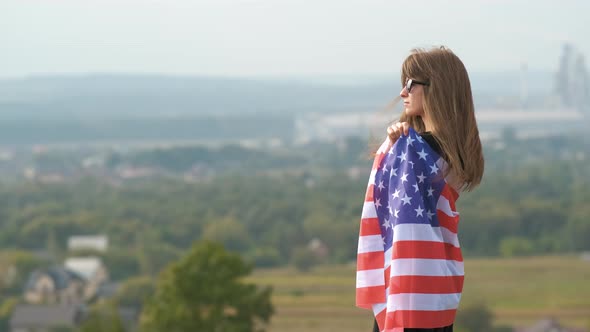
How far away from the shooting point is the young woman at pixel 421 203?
2617 mm

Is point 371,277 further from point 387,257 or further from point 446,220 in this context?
point 446,220

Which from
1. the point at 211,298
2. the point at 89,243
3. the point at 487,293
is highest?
the point at 211,298

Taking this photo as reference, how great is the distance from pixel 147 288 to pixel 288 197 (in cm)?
2918

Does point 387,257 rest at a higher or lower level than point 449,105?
lower

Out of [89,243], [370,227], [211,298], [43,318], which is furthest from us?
[89,243]

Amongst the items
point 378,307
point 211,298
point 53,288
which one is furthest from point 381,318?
point 53,288

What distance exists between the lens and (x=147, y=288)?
38750 millimetres

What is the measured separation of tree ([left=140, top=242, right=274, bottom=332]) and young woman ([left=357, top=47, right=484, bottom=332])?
458 inches

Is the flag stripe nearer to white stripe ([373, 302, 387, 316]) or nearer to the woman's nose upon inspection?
white stripe ([373, 302, 387, 316])

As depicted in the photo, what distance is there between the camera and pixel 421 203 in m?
2.62

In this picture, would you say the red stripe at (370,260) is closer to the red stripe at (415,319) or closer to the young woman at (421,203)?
the young woman at (421,203)

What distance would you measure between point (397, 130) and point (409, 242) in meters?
0.28

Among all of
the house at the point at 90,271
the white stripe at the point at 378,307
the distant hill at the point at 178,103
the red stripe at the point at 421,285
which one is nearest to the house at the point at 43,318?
the house at the point at 90,271

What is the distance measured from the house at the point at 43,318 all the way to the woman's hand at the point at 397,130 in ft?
102
